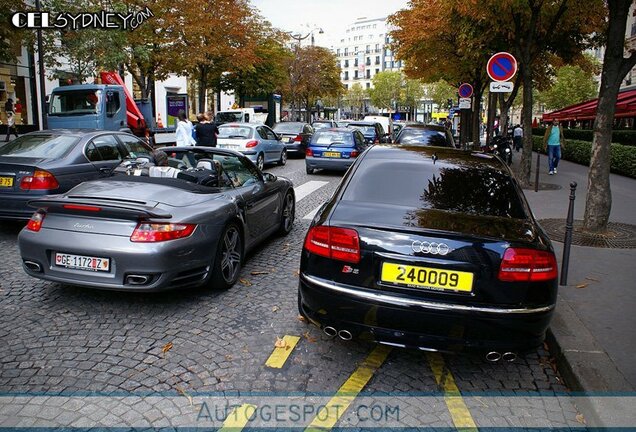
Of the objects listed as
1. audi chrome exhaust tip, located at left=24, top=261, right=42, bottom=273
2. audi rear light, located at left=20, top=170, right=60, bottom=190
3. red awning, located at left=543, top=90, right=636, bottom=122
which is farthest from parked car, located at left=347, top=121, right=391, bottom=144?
audi chrome exhaust tip, located at left=24, top=261, right=42, bottom=273

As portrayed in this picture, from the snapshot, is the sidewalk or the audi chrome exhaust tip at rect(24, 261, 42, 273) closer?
the sidewalk

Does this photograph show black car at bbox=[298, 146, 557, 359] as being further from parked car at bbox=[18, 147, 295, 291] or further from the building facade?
the building facade

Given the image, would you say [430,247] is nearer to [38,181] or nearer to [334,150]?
[38,181]

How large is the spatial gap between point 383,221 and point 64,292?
11.2ft

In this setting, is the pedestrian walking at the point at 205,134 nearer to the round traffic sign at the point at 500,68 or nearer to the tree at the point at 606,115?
the round traffic sign at the point at 500,68

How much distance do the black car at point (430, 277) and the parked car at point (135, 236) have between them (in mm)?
1370

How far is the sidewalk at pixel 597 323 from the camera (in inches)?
137

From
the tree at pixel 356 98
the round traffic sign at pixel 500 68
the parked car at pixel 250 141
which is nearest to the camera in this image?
the round traffic sign at pixel 500 68

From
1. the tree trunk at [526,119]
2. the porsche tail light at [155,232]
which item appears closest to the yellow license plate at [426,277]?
the porsche tail light at [155,232]

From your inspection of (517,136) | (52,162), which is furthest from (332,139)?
(517,136)

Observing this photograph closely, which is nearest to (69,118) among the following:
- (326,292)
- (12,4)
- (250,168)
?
(12,4)

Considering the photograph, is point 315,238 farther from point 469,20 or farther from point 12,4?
point 12,4

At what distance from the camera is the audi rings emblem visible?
331 cm

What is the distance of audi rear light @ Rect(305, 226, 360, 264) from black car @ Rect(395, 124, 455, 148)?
10309 millimetres
